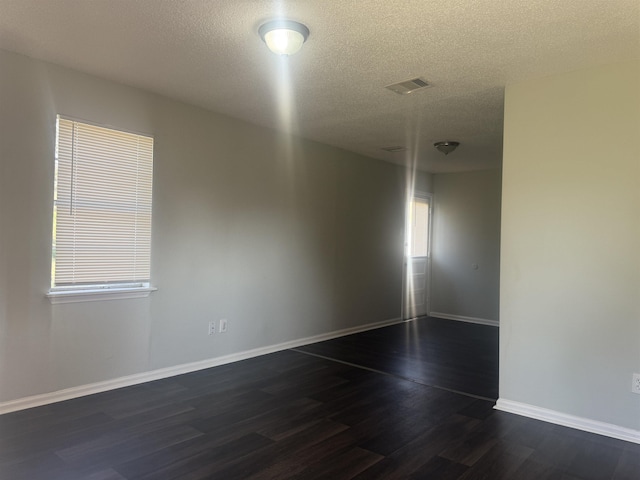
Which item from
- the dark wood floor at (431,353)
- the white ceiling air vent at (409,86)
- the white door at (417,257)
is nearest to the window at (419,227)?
the white door at (417,257)

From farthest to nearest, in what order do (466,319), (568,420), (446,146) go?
(466,319), (446,146), (568,420)

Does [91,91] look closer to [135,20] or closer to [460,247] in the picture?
[135,20]

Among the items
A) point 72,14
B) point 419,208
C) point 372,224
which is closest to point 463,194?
point 419,208

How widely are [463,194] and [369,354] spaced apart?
363cm

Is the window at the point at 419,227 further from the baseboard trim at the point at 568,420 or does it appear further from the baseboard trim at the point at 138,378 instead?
the baseboard trim at the point at 568,420

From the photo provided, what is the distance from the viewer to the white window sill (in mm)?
3189

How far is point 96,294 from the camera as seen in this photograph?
3387 millimetres

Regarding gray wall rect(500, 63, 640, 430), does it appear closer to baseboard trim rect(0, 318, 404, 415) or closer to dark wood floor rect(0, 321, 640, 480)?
dark wood floor rect(0, 321, 640, 480)

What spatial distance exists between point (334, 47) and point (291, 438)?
98.5 inches

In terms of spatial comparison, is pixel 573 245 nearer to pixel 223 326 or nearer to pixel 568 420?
pixel 568 420

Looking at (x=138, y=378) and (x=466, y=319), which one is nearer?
(x=138, y=378)

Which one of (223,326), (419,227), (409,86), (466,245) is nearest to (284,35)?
(409,86)

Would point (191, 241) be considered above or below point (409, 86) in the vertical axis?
below

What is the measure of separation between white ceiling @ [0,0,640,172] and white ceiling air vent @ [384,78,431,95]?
0.24 ft
